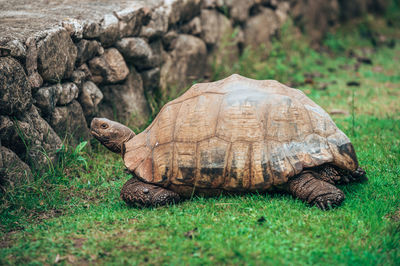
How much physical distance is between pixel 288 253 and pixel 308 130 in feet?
3.67

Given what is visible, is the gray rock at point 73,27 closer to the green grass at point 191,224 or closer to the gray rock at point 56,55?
the gray rock at point 56,55

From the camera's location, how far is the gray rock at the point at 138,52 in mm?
5102

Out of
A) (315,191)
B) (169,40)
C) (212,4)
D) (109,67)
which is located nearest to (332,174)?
(315,191)

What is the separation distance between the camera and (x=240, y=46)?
791cm

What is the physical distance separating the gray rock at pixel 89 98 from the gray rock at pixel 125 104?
21 cm

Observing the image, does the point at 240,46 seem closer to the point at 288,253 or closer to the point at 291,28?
the point at 291,28

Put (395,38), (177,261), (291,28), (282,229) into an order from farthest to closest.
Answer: (395,38) < (291,28) < (282,229) < (177,261)

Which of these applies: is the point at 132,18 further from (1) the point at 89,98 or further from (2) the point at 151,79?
(1) the point at 89,98

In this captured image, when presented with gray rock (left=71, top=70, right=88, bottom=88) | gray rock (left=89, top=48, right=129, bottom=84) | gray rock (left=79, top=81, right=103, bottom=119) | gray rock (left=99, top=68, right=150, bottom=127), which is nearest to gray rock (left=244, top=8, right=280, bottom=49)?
gray rock (left=99, top=68, right=150, bottom=127)

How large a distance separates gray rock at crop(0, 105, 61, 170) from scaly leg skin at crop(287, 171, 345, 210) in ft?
6.62

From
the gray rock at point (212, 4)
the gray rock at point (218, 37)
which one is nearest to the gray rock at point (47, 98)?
the gray rock at point (218, 37)

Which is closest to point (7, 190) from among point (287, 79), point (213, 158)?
point (213, 158)

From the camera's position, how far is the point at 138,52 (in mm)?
5242

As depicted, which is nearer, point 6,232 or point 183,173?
point 6,232
